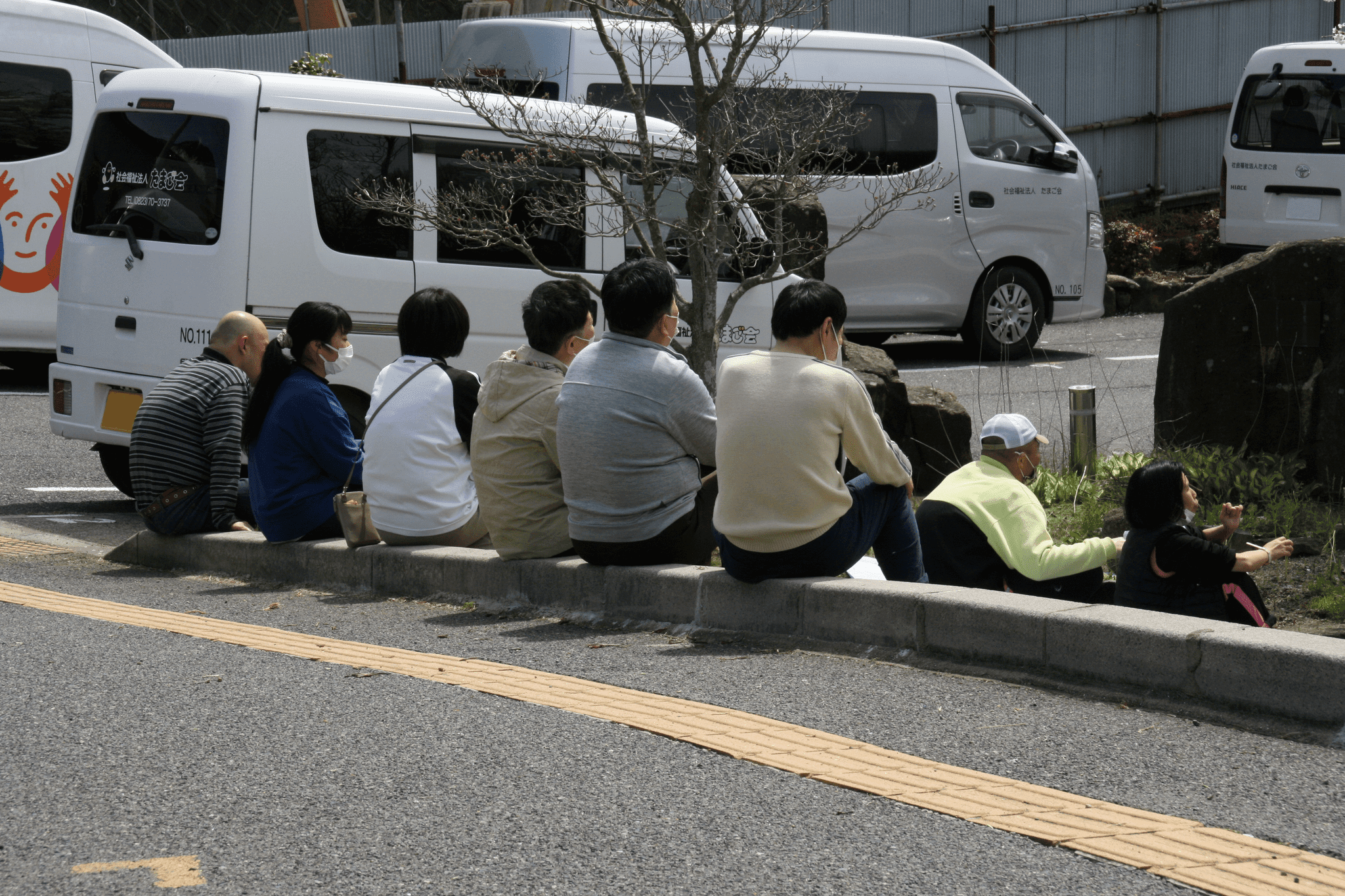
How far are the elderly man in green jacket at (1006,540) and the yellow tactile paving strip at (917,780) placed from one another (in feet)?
4.35

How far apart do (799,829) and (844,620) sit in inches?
61.4

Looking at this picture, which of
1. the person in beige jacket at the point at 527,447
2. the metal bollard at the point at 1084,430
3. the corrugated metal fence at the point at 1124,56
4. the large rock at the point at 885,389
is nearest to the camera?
the person in beige jacket at the point at 527,447

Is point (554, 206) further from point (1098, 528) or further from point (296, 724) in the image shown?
point (296, 724)

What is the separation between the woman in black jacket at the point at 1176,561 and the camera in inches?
184

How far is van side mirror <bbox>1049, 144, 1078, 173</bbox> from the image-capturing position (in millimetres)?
13117

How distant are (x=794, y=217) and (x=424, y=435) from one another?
454cm

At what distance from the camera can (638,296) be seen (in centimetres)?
536

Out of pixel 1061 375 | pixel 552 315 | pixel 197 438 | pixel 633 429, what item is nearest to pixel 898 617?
pixel 633 429

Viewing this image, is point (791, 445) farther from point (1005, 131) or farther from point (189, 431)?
point (1005, 131)

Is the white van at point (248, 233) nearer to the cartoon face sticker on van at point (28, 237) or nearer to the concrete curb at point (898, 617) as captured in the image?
the concrete curb at point (898, 617)

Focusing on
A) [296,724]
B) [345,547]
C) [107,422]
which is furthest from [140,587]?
[296,724]

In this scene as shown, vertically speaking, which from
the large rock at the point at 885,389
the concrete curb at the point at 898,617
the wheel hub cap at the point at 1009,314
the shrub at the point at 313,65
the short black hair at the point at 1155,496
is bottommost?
the concrete curb at the point at 898,617

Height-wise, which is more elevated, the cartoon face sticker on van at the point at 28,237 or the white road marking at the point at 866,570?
the cartoon face sticker on van at the point at 28,237

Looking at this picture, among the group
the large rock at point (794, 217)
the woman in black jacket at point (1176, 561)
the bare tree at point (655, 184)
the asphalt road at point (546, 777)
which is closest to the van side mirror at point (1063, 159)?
the large rock at point (794, 217)
